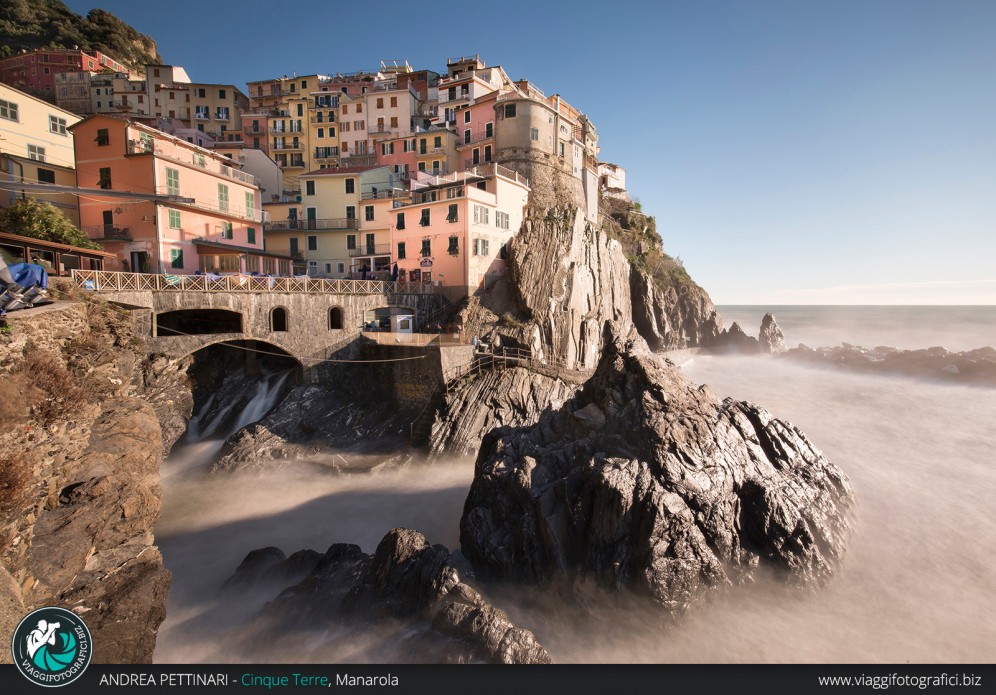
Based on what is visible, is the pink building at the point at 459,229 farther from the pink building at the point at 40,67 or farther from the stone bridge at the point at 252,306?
the pink building at the point at 40,67

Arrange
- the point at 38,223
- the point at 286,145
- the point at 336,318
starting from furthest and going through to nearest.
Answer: the point at 286,145 < the point at 336,318 < the point at 38,223

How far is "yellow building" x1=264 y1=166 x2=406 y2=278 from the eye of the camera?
4741 cm

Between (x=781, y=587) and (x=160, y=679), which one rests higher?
(x=160, y=679)

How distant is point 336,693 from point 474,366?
22.8 meters

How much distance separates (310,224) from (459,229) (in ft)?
64.7

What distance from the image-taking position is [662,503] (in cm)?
1442

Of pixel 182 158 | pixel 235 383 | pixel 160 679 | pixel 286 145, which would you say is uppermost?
pixel 286 145

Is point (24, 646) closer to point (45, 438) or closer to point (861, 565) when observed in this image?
point (45, 438)

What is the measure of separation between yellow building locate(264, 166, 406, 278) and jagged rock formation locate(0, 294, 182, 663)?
27.5 meters

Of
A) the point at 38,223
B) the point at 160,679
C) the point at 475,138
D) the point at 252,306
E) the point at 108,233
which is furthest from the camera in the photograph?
the point at 475,138

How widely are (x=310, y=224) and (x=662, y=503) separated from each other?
4488cm

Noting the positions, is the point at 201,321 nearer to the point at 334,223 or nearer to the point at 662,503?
the point at 334,223

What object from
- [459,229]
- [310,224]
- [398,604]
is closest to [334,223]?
[310,224]

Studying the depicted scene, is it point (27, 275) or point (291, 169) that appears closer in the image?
point (27, 275)
